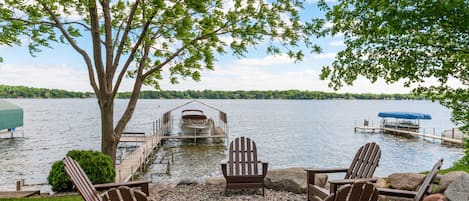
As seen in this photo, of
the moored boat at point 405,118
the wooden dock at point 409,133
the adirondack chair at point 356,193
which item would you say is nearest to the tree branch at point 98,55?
the adirondack chair at point 356,193

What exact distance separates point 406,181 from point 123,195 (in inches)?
188

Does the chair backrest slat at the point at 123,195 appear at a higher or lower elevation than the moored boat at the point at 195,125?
higher

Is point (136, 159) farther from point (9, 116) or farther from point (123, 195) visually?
point (9, 116)

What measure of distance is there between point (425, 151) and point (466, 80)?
21821 mm

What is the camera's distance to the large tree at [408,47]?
3.99 m

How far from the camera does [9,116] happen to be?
94.1 ft

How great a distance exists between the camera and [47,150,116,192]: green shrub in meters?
7.11

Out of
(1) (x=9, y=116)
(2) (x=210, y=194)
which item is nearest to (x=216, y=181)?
(2) (x=210, y=194)

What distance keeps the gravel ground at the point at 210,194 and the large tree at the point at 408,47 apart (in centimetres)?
217

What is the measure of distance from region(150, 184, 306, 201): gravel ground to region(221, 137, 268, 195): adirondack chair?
20cm

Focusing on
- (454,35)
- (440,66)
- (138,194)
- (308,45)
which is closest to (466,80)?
(440,66)

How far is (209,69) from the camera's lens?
7.12 metres

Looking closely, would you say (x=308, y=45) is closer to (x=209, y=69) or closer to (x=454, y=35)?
(x=209, y=69)

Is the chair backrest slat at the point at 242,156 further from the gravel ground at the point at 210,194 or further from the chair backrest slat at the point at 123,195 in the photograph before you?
the chair backrest slat at the point at 123,195
